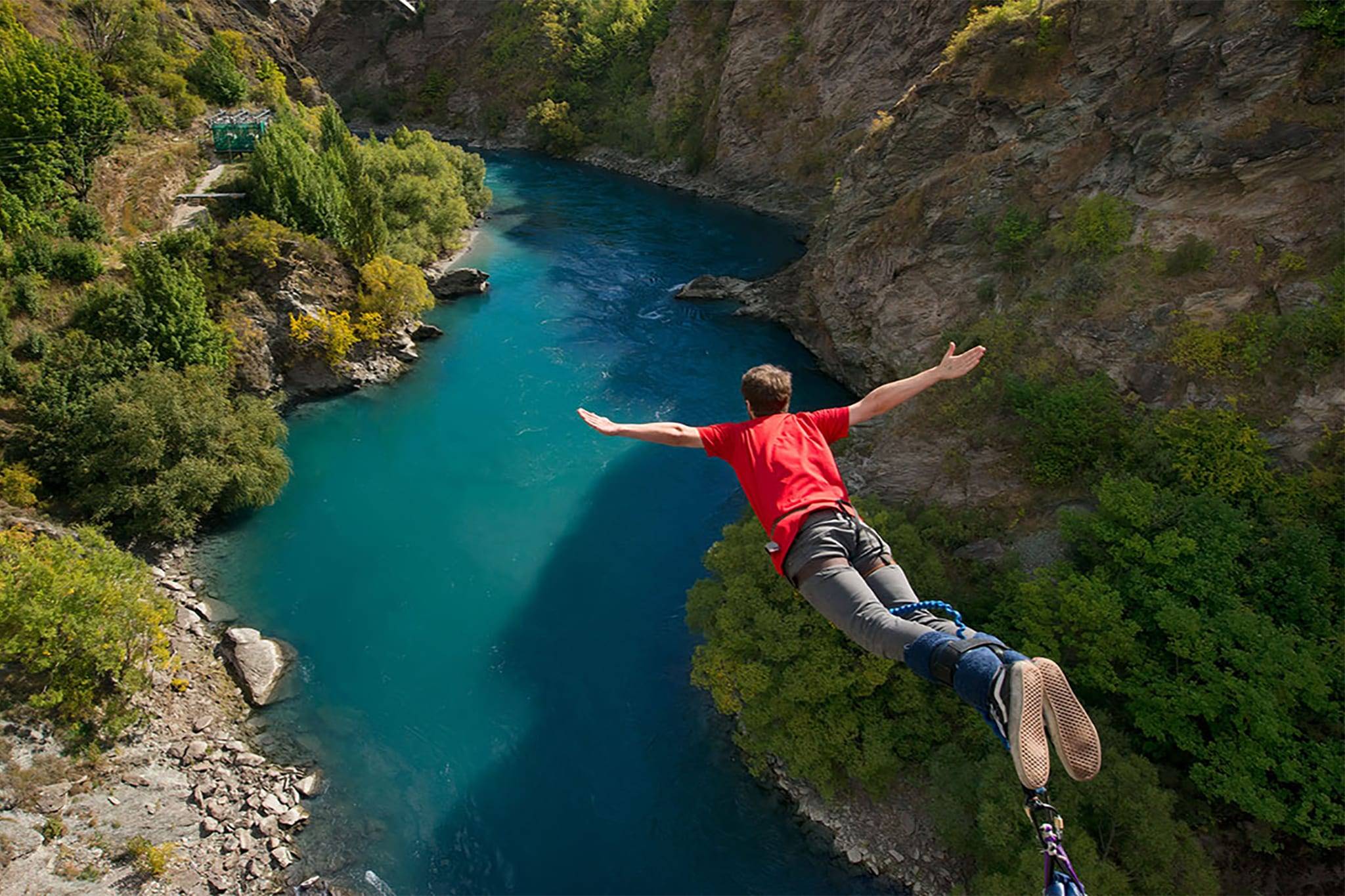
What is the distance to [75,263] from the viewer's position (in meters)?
18.9

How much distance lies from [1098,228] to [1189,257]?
223 cm

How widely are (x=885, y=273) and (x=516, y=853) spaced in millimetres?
19467

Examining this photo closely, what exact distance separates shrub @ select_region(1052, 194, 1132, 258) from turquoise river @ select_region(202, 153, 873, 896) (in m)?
9.85

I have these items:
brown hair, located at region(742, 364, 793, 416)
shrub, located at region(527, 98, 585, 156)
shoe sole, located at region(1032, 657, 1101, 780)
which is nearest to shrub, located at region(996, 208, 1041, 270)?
brown hair, located at region(742, 364, 793, 416)

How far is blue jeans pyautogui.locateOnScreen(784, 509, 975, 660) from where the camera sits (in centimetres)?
417

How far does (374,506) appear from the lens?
19.6 metres

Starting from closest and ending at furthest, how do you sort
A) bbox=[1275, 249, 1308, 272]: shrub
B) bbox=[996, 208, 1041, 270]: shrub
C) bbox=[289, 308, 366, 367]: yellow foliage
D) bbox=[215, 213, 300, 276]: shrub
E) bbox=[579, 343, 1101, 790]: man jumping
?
bbox=[579, 343, 1101, 790]: man jumping → bbox=[1275, 249, 1308, 272]: shrub → bbox=[996, 208, 1041, 270]: shrub → bbox=[215, 213, 300, 276]: shrub → bbox=[289, 308, 366, 367]: yellow foliage

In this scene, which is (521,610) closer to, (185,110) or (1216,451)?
(1216,451)

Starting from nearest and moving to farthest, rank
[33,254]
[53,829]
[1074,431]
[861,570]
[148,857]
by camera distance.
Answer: [861,570], [148,857], [53,829], [1074,431], [33,254]

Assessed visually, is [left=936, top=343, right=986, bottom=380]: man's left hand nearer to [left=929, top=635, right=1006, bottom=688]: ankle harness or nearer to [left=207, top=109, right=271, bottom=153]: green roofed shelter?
[left=929, top=635, right=1006, bottom=688]: ankle harness

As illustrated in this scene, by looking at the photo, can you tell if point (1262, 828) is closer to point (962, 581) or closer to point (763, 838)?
point (962, 581)

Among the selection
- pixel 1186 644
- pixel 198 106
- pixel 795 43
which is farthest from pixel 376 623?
pixel 795 43

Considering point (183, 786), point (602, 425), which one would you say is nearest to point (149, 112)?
point (183, 786)

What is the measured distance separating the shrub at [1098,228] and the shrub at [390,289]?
2137cm
